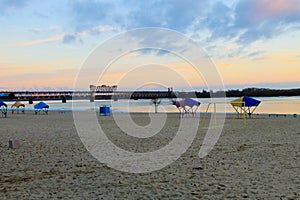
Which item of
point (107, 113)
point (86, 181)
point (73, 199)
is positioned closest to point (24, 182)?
point (86, 181)

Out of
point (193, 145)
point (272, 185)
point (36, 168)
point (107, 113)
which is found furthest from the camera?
→ point (107, 113)

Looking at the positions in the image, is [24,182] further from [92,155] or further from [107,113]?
[107,113]

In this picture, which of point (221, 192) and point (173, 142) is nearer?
point (221, 192)

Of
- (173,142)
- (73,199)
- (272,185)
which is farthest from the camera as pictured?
(173,142)

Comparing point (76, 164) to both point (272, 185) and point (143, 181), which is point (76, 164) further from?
point (272, 185)

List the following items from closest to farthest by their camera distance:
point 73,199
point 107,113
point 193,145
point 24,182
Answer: point 73,199 → point 24,182 → point 193,145 → point 107,113

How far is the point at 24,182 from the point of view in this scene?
666 cm

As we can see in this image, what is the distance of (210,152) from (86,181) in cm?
451

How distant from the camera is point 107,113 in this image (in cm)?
3669

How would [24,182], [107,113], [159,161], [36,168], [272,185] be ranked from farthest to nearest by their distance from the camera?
[107,113] → [159,161] → [36,168] → [24,182] → [272,185]

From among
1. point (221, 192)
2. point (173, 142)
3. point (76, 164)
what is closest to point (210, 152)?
point (173, 142)

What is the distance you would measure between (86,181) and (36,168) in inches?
74.2

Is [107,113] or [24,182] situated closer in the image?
[24,182]

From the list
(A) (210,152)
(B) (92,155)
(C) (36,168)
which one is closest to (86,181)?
(C) (36,168)
